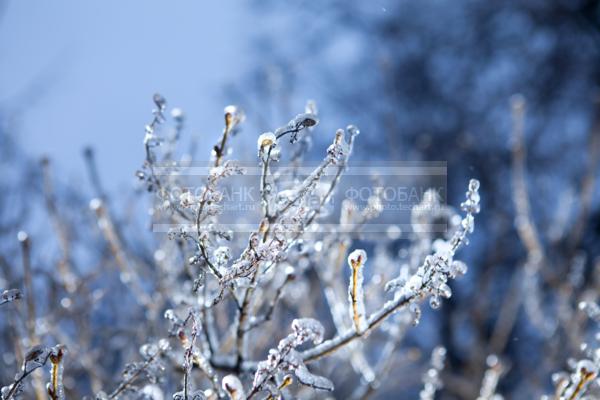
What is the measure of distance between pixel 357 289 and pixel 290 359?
0.27 metres

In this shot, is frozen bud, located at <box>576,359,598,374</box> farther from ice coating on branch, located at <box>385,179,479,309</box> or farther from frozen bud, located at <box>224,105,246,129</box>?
frozen bud, located at <box>224,105,246,129</box>

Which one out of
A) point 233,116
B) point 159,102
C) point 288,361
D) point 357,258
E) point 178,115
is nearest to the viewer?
point 288,361

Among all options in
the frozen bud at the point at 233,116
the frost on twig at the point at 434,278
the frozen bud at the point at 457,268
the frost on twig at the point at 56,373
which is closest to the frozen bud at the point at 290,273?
the frost on twig at the point at 434,278

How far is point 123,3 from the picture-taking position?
32500 millimetres

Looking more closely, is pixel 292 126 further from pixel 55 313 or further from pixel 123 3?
pixel 123 3

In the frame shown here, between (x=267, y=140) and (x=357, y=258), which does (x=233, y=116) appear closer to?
(x=267, y=140)

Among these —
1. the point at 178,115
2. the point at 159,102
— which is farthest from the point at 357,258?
the point at 178,115

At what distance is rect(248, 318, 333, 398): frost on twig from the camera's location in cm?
141

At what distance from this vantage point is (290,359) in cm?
143

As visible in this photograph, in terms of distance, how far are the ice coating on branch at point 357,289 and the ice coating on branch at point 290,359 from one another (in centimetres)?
16

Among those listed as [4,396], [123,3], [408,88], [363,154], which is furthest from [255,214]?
[123,3]

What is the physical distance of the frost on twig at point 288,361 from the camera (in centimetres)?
141

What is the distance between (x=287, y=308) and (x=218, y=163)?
9.77ft

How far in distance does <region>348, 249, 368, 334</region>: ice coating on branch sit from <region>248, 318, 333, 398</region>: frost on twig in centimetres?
16
